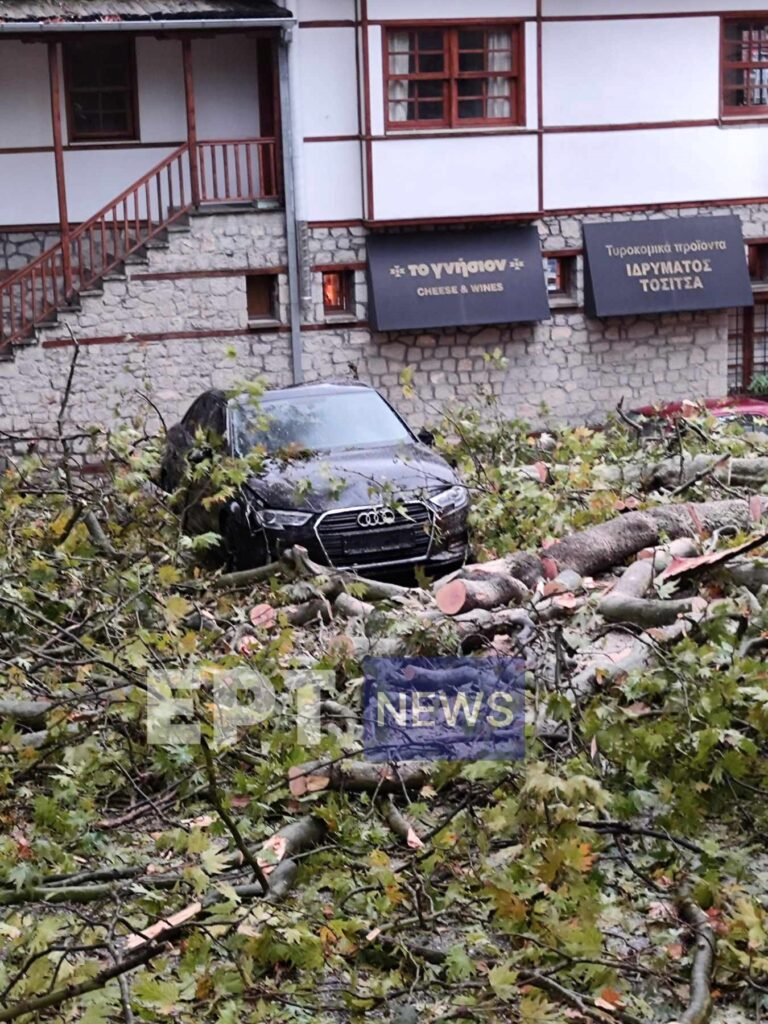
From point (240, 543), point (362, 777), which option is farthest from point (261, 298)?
point (362, 777)

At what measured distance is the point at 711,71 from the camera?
22.0 metres

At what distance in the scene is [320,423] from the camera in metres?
11.7

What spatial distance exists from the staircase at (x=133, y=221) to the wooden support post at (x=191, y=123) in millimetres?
19

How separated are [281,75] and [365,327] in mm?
3547

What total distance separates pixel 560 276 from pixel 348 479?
1249 cm

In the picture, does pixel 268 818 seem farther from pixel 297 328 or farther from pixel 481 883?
pixel 297 328

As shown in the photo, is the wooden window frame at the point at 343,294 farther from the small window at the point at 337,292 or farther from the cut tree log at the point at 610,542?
the cut tree log at the point at 610,542

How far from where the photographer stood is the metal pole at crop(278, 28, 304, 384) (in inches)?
803

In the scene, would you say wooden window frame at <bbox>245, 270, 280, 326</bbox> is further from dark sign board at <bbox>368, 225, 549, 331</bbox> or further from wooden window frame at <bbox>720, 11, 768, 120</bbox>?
wooden window frame at <bbox>720, 11, 768, 120</bbox>

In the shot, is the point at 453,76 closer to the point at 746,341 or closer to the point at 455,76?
the point at 455,76

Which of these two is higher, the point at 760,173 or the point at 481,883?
the point at 760,173

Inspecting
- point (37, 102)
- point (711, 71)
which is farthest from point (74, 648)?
point (711, 71)

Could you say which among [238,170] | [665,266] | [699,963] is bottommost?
[699,963]

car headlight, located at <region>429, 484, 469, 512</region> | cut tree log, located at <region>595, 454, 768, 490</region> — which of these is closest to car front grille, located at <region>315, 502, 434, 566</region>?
car headlight, located at <region>429, 484, 469, 512</region>
